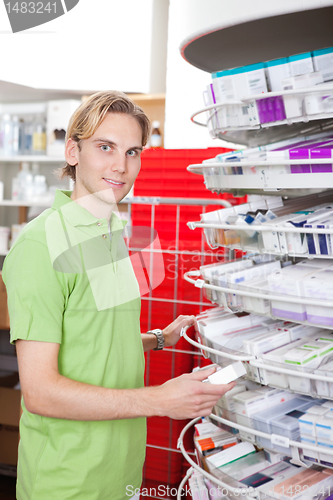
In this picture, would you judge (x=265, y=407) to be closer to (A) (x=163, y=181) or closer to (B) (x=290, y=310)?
(B) (x=290, y=310)

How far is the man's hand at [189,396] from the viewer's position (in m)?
0.97

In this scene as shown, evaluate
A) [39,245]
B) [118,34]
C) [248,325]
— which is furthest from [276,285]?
[118,34]

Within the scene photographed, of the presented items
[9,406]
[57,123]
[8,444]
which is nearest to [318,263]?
[9,406]

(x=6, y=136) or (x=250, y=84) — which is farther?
(x=6, y=136)

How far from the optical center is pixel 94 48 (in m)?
4.08

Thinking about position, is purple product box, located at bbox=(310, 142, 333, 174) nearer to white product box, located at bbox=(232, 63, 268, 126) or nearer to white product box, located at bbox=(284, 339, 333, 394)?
white product box, located at bbox=(232, 63, 268, 126)

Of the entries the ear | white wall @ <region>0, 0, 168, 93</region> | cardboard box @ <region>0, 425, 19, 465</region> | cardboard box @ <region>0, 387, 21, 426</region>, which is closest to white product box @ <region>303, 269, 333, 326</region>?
the ear

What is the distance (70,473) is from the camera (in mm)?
1120

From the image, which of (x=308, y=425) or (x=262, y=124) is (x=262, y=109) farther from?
(x=308, y=425)

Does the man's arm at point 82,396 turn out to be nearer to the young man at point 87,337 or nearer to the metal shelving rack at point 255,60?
the young man at point 87,337

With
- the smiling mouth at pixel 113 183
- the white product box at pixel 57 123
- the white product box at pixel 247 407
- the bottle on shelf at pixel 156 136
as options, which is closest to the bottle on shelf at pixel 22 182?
the white product box at pixel 57 123

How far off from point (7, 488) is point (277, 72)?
2.51 m

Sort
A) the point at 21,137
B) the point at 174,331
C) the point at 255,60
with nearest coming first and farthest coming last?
the point at 255,60, the point at 174,331, the point at 21,137

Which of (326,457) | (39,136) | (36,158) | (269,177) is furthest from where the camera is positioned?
(39,136)
